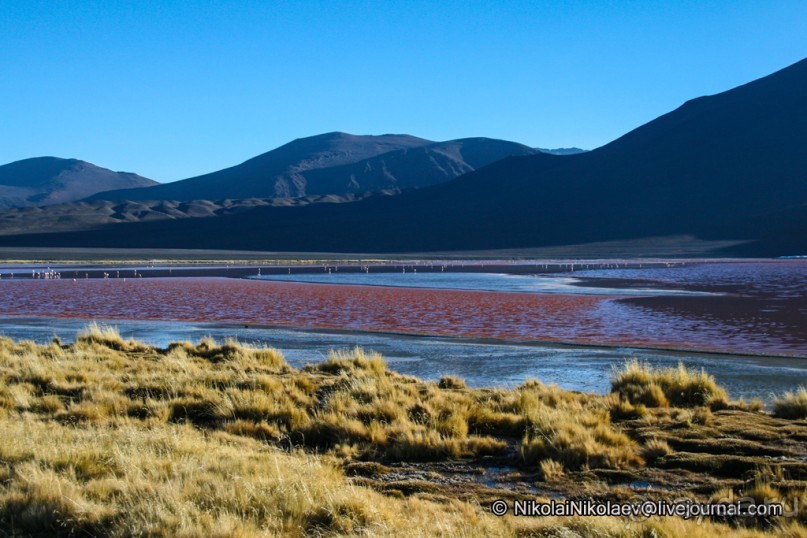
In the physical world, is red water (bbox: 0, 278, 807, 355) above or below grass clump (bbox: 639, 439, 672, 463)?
below

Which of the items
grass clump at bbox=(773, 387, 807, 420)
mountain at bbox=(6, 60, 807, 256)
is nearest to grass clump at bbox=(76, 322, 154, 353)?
grass clump at bbox=(773, 387, 807, 420)

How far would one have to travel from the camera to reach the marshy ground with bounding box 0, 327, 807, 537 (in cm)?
521

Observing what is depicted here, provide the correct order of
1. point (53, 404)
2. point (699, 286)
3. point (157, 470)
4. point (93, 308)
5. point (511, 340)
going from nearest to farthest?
point (157, 470) → point (53, 404) → point (511, 340) → point (93, 308) → point (699, 286)

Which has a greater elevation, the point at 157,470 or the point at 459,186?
the point at 459,186

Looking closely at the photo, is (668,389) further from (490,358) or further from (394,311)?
(394,311)

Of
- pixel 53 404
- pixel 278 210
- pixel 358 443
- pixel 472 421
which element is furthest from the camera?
pixel 278 210

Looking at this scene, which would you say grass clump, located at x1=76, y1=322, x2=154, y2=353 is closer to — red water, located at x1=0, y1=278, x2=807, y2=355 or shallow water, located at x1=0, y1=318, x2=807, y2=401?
shallow water, located at x1=0, y1=318, x2=807, y2=401

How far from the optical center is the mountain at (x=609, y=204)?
4250 inches

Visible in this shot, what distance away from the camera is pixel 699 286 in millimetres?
36156

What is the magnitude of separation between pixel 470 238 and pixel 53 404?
348ft

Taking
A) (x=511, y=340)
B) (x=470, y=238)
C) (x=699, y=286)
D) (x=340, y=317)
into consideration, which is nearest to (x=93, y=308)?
(x=340, y=317)

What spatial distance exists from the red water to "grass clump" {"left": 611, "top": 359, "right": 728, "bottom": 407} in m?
5.89

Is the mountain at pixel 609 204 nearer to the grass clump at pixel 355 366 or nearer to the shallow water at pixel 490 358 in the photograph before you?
the shallow water at pixel 490 358

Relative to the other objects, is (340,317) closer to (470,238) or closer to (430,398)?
(430,398)
